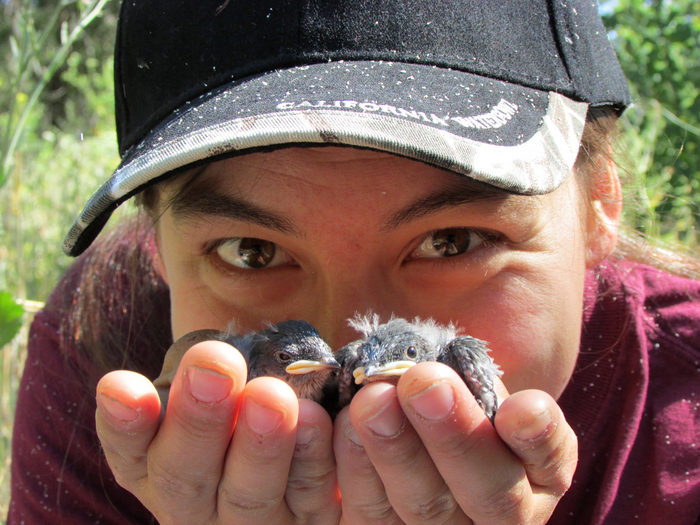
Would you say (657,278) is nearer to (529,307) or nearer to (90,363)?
(529,307)

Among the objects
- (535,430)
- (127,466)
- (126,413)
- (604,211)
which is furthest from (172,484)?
(604,211)

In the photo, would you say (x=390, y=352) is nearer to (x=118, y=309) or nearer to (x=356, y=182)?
(x=356, y=182)

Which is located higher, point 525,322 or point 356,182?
point 356,182

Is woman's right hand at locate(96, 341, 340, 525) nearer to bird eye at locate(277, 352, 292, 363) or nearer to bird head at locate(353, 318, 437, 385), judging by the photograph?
bird head at locate(353, 318, 437, 385)

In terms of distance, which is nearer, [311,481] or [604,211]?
[311,481]

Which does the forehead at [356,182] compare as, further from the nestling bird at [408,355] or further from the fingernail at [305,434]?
the fingernail at [305,434]

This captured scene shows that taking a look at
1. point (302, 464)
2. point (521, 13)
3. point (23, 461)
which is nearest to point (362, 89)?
point (521, 13)
